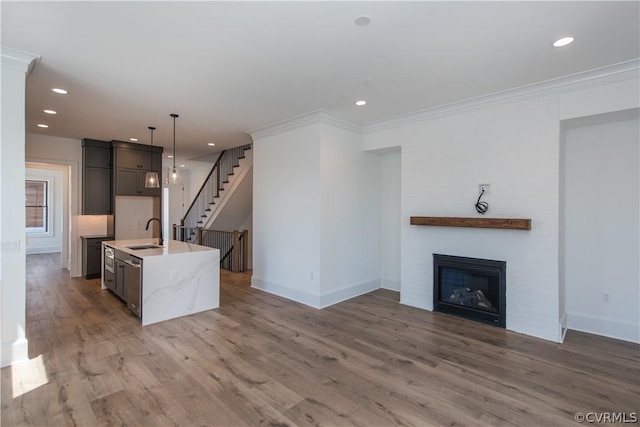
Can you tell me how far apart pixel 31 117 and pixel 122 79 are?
2.80 m

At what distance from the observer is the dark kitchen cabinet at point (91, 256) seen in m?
6.49

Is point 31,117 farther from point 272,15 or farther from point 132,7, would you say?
point 272,15

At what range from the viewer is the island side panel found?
4031 mm

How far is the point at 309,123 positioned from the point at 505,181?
2.86 m

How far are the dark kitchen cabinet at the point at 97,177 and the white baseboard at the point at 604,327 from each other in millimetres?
8411

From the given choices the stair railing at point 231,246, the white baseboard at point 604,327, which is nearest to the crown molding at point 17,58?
the stair railing at point 231,246

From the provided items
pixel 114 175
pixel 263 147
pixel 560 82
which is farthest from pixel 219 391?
pixel 114 175

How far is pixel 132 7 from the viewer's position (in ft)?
7.41

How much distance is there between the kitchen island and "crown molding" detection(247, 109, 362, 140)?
228 cm

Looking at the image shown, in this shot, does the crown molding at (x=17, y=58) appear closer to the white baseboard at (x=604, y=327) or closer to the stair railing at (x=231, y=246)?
the stair railing at (x=231, y=246)

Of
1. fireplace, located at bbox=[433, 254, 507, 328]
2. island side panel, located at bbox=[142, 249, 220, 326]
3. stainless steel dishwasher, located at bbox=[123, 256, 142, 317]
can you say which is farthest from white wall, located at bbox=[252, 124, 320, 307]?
stainless steel dishwasher, located at bbox=[123, 256, 142, 317]

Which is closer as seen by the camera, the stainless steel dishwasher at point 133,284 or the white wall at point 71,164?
the stainless steel dishwasher at point 133,284

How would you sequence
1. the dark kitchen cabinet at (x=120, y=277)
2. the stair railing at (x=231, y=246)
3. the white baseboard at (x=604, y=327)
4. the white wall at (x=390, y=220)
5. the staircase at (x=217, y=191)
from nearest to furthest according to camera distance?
the white baseboard at (x=604, y=327) → the dark kitchen cabinet at (x=120, y=277) → the white wall at (x=390, y=220) → the staircase at (x=217, y=191) → the stair railing at (x=231, y=246)

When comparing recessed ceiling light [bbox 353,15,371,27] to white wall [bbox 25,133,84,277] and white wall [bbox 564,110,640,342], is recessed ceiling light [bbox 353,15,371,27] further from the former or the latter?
white wall [bbox 25,133,84,277]
